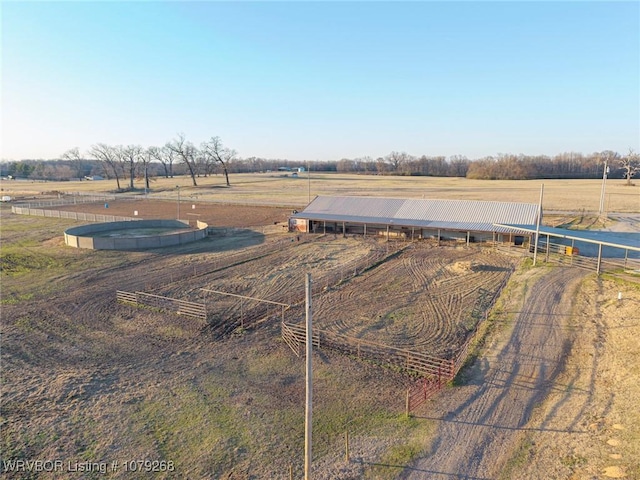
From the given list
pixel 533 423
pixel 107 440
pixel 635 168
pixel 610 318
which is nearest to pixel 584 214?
pixel 610 318

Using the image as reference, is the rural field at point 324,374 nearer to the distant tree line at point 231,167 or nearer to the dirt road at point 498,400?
the dirt road at point 498,400

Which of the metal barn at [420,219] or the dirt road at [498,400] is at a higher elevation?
the metal barn at [420,219]

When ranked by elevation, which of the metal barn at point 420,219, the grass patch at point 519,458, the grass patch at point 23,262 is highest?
the metal barn at point 420,219

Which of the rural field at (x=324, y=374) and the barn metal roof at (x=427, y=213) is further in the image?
the barn metal roof at (x=427, y=213)

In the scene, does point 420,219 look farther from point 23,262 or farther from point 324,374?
point 23,262

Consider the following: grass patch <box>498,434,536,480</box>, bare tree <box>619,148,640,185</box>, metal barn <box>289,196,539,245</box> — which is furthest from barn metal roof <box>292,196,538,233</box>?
bare tree <box>619,148,640,185</box>

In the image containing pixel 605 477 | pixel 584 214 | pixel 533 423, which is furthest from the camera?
pixel 584 214

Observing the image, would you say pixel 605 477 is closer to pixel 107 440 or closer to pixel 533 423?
pixel 533 423

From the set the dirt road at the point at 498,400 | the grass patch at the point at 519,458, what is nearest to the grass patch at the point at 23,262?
the dirt road at the point at 498,400
